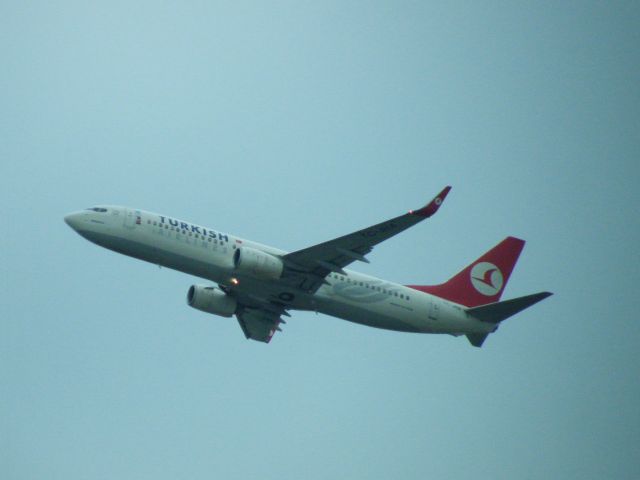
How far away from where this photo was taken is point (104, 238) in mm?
48688

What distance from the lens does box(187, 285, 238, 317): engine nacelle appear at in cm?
5412

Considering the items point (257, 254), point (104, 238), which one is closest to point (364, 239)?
point (257, 254)

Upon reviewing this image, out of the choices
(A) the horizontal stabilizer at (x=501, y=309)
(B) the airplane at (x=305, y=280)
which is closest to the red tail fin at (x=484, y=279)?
(B) the airplane at (x=305, y=280)

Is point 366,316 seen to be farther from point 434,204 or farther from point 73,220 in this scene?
point 73,220

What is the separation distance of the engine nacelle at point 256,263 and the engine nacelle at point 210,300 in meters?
5.85

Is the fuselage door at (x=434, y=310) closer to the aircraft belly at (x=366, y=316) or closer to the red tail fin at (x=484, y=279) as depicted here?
the aircraft belly at (x=366, y=316)

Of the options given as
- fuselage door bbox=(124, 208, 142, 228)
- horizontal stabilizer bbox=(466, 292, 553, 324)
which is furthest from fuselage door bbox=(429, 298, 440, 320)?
fuselage door bbox=(124, 208, 142, 228)

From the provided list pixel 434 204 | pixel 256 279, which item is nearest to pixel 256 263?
pixel 256 279

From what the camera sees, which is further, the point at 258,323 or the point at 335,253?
the point at 258,323

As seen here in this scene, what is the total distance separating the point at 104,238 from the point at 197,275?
5.28 metres

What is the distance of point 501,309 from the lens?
172ft

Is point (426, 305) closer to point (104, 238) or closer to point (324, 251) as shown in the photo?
point (324, 251)

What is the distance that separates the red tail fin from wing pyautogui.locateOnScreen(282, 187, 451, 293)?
785cm

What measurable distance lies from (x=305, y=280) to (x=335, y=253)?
9.23 ft
